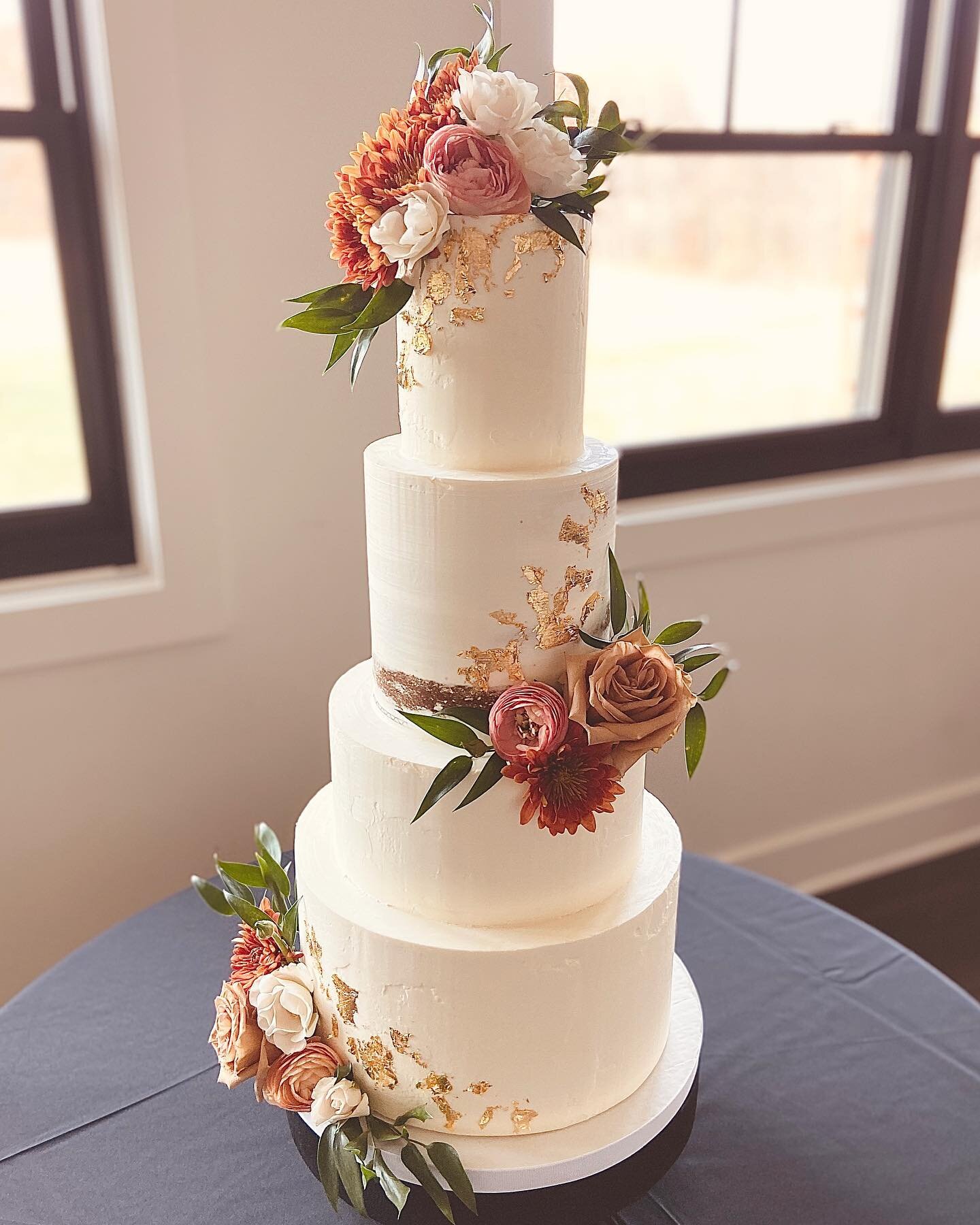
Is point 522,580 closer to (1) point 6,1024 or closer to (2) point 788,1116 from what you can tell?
(2) point 788,1116

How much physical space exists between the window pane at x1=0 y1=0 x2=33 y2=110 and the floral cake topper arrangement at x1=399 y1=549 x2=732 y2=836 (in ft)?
3.28

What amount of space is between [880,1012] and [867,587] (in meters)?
1.03

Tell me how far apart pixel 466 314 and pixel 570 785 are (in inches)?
14.2

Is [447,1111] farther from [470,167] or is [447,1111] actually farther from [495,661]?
[470,167]

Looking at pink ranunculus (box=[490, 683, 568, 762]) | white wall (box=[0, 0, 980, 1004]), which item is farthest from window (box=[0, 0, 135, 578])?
pink ranunculus (box=[490, 683, 568, 762])

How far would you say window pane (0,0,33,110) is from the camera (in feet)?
4.13

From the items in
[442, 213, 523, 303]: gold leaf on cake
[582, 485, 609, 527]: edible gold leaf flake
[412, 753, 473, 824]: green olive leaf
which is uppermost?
[442, 213, 523, 303]: gold leaf on cake

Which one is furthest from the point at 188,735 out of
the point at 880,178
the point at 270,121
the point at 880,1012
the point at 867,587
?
the point at 880,178

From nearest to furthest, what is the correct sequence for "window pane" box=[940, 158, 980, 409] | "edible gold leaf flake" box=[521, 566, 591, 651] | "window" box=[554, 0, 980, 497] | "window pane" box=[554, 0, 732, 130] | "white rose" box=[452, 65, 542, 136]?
"white rose" box=[452, 65, 542, 136] < "edible gold leaf flake" box=[521, 566, 591, 651] < "window pane" box=[554, 0, 732, 130] < "window" box=[554, 0, 980, 497] < "window pane" box=[940, 158, 980, 409]

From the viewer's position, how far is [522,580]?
815 mm

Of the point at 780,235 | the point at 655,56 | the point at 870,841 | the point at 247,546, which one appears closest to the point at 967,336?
the point at 780,235

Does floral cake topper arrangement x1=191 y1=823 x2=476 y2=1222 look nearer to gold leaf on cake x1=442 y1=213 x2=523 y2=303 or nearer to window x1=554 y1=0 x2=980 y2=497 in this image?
gold leaf on cake x1=442 y1=213 x2=523 y2=303

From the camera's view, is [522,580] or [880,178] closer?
[522,580]

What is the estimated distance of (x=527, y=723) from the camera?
792 millimetres
